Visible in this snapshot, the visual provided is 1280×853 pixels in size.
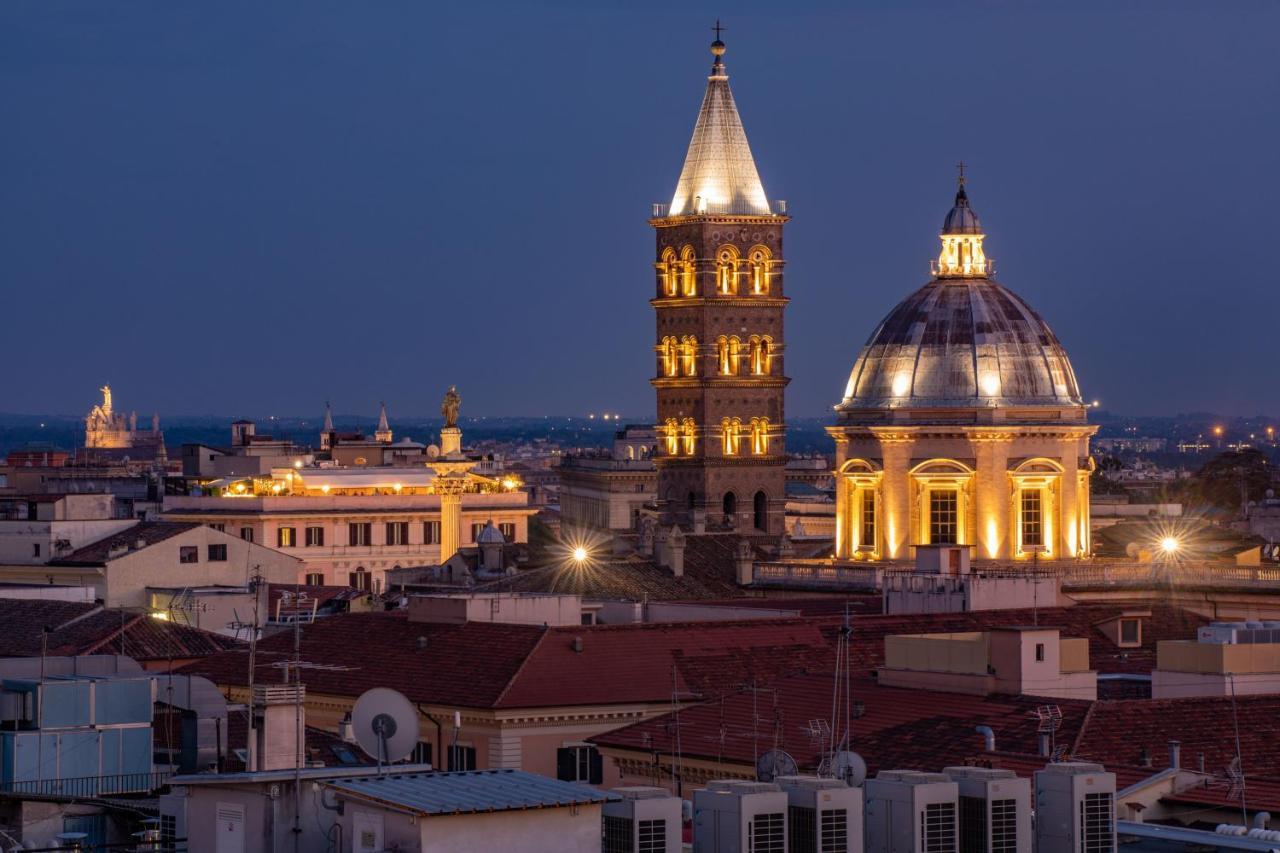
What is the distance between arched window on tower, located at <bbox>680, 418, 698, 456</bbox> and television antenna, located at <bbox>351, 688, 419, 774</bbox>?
103002 mm

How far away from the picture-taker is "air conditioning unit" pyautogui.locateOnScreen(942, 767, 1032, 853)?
125 ft

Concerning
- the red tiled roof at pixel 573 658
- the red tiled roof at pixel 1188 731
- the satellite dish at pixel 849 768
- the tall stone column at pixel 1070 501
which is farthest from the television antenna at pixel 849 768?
the tall stone column at pixel 1070 501

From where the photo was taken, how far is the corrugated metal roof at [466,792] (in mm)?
34469

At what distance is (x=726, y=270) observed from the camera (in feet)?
473

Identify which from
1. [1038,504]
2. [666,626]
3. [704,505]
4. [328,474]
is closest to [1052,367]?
[1038,504]

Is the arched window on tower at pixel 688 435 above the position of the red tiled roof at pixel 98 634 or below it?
above

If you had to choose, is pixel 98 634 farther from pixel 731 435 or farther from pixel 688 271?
pixel 731 435

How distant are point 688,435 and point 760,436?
269 cm

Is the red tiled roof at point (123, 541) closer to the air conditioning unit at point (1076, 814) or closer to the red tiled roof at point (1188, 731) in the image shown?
the red tiled roof at point (1188, 731)

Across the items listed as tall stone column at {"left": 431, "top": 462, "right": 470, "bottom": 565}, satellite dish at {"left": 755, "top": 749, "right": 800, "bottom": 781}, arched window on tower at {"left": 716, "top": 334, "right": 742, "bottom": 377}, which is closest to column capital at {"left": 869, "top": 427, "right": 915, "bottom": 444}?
tall stone column at {"left": 431, "top": 462, "right": 470, "bottom": 565}

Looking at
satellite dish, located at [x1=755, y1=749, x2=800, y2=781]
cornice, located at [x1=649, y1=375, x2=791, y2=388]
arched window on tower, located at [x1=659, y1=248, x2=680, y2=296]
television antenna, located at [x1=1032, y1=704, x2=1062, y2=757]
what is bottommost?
satellite dish, located at [x1=755, y1=749, x2=800, y2=781]

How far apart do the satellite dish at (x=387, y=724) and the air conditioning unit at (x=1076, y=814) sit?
6.40 metres

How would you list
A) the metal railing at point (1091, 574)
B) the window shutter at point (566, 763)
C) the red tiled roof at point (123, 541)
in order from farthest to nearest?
the red tiled roof at point (123, 541), the metal railing at point (1091, 574), the window shutter at point (566, 763)

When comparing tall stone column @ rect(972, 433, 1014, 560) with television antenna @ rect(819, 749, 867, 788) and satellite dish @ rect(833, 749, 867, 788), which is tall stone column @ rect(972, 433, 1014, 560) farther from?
satellite dish @ rect(833, 749, 867, 788)
